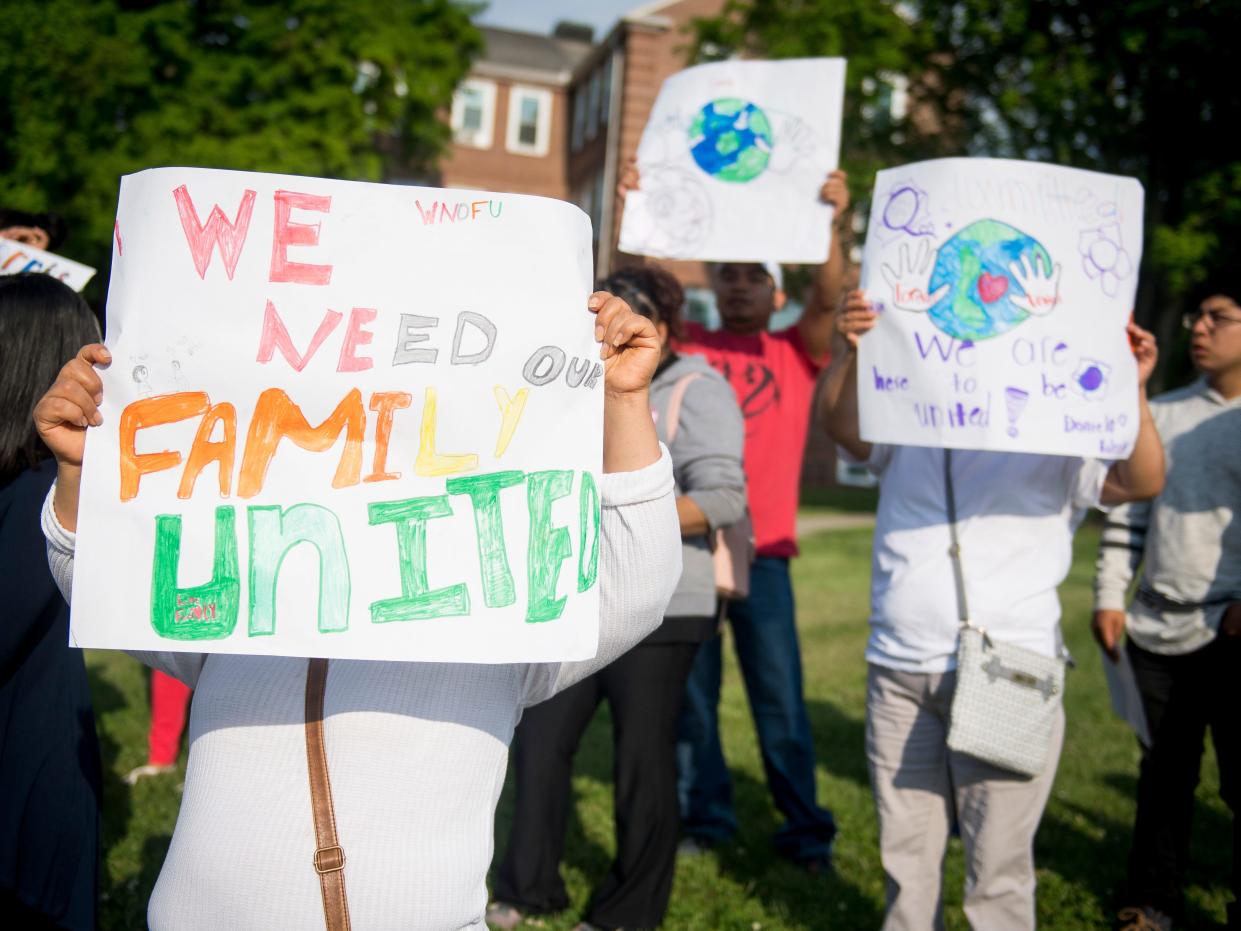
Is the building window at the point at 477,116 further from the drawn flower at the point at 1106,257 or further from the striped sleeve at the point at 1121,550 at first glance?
the drawn flower at the point at 1106,257

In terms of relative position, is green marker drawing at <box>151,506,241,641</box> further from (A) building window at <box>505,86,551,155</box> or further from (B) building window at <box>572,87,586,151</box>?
(A) building window at <box>505,86,551,155</box>

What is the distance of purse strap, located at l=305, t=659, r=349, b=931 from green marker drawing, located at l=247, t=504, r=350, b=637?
0.18m

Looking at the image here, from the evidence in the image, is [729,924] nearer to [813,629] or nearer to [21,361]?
[21,361]

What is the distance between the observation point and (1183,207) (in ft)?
62.8

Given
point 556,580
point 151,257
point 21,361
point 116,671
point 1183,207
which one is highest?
point 1183,207

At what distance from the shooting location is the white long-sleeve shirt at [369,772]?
173 cm

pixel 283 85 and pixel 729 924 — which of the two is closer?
pixel 729 924

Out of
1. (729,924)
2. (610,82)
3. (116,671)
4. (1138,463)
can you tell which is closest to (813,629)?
(116,671)

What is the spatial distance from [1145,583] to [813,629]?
603cm

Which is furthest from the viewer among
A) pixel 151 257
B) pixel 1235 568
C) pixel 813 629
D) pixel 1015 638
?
pixel 813 629

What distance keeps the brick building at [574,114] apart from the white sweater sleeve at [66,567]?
23849 mm

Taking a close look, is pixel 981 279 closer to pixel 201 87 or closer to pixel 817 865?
pixel 817 865

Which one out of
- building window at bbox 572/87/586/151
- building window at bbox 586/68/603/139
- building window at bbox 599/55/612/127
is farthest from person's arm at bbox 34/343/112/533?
building window at bbox 572/87/586/151

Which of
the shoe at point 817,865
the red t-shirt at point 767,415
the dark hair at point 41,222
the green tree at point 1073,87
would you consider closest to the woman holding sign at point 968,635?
the shoe at point 817,865
